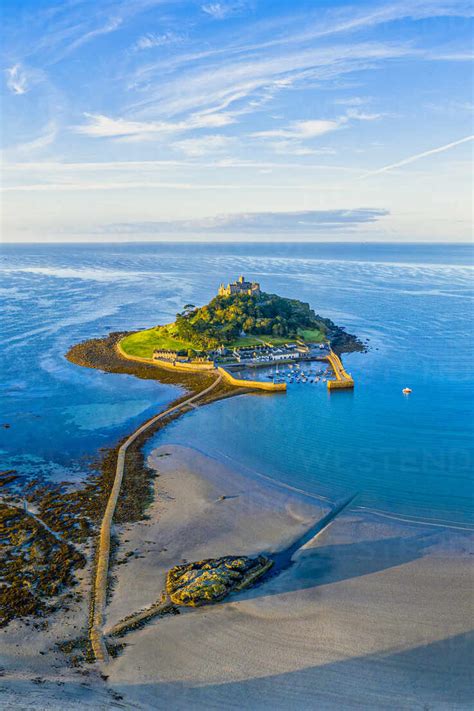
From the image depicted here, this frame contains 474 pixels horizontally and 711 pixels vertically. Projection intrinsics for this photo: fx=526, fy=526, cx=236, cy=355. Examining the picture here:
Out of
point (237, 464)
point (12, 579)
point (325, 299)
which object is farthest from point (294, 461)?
point (325, 299)

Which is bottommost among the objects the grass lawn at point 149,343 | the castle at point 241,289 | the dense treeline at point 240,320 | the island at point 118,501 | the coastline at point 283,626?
the coastline at point 283,626

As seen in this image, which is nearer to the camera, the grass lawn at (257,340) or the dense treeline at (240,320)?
the grass lawn at (257,340)

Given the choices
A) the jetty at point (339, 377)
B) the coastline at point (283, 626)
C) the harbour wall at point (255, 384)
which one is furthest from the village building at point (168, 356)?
the coastline at point (283, 626)

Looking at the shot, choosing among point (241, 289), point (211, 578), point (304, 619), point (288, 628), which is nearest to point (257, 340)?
point (241, 289)

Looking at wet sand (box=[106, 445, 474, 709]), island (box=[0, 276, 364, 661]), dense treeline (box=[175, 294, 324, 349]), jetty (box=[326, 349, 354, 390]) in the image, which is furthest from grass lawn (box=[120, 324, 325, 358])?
wet sand (box=[106, 445, 474, 709])

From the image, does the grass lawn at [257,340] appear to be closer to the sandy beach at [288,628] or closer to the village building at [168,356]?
the village building at [168,356]

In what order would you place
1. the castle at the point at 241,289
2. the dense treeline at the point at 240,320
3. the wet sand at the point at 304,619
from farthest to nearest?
1. the castle at the point at 241,289
2. the dense treeline at the point at 240,320
3. the wet sand at the point at 304,619

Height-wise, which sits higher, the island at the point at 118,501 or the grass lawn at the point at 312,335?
the grass lawn at the point at 312,335

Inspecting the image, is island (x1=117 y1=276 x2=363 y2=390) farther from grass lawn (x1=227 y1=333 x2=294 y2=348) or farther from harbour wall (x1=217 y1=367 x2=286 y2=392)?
harbour wall (x1=217 y1=367 x2=286 y2=392)

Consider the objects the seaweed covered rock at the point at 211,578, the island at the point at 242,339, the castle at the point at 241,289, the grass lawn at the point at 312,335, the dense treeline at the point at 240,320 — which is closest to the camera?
the seaweed covered rock at the point at 211,578
